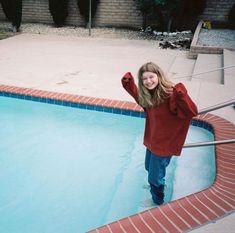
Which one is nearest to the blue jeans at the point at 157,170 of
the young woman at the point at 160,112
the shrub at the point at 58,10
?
the young woman at the point at 160,112

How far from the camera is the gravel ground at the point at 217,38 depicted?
8.34 meters

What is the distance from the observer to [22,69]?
693cm

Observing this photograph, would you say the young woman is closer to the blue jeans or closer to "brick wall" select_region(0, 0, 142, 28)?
the blue jeans

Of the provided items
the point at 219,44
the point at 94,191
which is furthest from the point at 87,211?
the point at 219,44

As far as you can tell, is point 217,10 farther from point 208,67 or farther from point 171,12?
point 208,67

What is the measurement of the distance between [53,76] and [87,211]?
377 centimetres

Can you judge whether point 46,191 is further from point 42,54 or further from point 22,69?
point 42,54

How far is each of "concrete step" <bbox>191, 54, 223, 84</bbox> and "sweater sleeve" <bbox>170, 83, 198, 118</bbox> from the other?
3.54 meters

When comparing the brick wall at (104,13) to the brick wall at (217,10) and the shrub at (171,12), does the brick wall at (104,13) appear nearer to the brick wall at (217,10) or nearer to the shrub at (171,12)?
the shrub at (171,12)

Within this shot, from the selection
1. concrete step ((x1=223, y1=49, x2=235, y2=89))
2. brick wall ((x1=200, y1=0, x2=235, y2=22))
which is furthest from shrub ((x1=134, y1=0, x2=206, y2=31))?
concrete step ((x1=223, y1=49, x2=235, y2=89))

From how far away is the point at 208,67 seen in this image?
673 centimetres

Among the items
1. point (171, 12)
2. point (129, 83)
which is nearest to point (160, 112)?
point (129, 83)

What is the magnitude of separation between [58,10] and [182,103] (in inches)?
464

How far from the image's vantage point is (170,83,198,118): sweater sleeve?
2059mm
